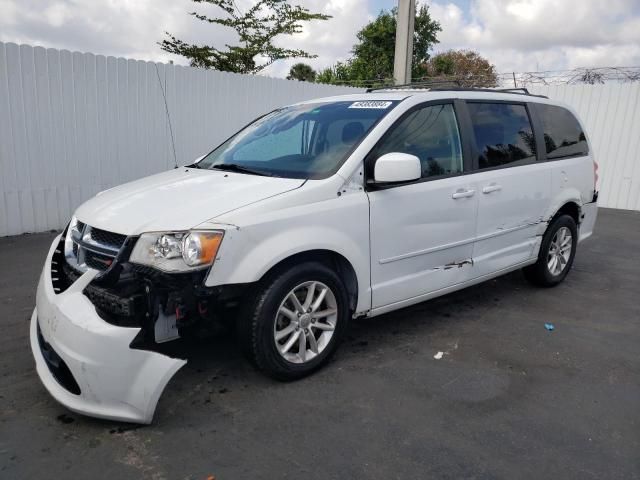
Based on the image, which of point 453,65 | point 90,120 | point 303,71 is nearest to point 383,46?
point 303,71

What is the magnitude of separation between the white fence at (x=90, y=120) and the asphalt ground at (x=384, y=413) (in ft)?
9.84

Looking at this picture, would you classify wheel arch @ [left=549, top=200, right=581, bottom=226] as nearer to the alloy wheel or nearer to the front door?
the front door

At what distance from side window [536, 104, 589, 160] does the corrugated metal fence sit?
18.2 ft

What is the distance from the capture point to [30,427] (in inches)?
103

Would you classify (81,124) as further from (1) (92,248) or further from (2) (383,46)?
(2) (383,46)

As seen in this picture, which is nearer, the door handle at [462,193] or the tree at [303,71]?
the door handle at [462,193]

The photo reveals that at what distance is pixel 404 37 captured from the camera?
42.3 ft

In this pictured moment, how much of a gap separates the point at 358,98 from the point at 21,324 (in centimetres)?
306

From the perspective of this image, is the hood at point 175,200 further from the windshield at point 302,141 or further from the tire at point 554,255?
the tire at point 554,255

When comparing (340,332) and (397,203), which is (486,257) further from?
(340,332)

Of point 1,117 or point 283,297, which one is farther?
point 1,117

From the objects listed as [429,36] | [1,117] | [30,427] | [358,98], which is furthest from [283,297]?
[429,36]

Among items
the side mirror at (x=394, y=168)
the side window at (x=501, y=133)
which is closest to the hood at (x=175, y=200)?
the side mirror at (x=394, y=168)

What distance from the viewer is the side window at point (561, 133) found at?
4809mm
